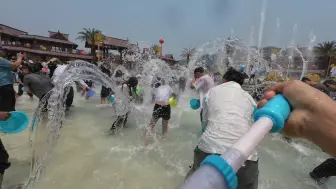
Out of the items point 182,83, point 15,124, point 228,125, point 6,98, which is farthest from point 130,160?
point 182,83

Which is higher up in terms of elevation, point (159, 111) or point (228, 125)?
point (228, 125)

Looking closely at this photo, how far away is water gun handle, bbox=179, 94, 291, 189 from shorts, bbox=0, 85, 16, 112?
495 cm

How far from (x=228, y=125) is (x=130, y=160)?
102 inches

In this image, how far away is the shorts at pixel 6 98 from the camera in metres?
4.38

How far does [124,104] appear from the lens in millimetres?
6070

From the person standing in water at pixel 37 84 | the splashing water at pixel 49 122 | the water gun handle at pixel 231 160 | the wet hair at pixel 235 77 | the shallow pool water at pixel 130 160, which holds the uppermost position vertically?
the wet hair at pixel 235 77

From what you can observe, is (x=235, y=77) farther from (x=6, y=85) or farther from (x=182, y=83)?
(x=182, y=83)

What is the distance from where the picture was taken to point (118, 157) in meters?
4.59

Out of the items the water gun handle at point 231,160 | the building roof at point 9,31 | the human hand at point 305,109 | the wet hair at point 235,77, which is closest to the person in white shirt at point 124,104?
the wet hair at point 235,77

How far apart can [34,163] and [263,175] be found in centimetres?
412

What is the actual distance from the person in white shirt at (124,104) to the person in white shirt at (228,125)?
3.56m

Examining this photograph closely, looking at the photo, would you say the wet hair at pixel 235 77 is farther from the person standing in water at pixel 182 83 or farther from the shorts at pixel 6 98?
the person standing in water at pixel 182 83

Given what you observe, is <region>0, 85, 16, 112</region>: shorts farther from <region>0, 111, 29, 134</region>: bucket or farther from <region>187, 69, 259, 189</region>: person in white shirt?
<region>187, 69, 259, 189</region>: person in white shirt

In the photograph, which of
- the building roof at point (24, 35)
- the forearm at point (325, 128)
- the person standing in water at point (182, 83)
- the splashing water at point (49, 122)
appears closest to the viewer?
the forearm at point (325, 128)
